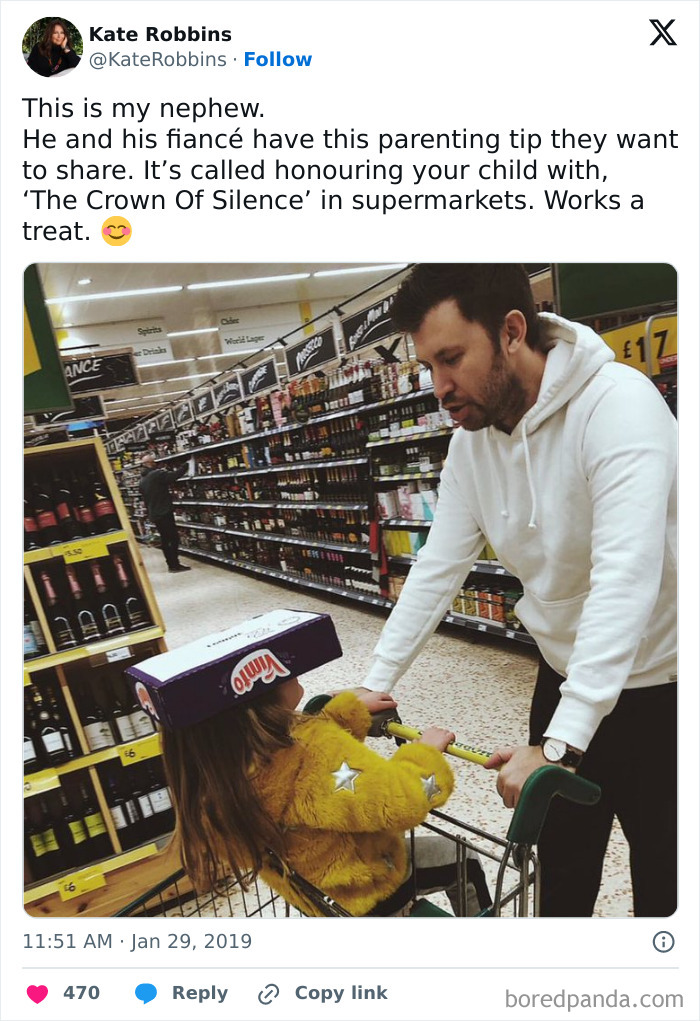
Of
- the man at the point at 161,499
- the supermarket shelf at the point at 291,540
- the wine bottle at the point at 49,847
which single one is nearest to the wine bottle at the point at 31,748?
the wine bottle at the point at 49,847

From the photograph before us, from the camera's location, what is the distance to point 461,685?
281 cm

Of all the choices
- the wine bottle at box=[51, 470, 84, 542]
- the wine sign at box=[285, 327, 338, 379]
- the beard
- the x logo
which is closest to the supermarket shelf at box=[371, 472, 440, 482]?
the wine sign at box=[285, 327, 338, 379]

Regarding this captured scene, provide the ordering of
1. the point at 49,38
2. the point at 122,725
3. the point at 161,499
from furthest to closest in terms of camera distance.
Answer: the point at 161,499, the point at 122,725, the point at 49,38

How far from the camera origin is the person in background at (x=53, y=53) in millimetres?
854

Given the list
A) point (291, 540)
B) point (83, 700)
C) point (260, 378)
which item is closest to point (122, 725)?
point (83, 700)

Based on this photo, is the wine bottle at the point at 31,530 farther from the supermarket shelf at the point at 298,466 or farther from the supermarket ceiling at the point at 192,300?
the supermarket ceiling at the point at 192,300

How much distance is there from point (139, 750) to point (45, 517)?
0.77 m

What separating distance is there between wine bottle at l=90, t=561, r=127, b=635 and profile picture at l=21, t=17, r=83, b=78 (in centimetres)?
135

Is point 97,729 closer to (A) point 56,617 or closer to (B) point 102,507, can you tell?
(A) point 56,617

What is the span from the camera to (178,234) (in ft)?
3.01

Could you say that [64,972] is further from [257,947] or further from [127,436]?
[127,436]

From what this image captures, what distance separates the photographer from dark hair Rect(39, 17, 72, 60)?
0.85 meters
